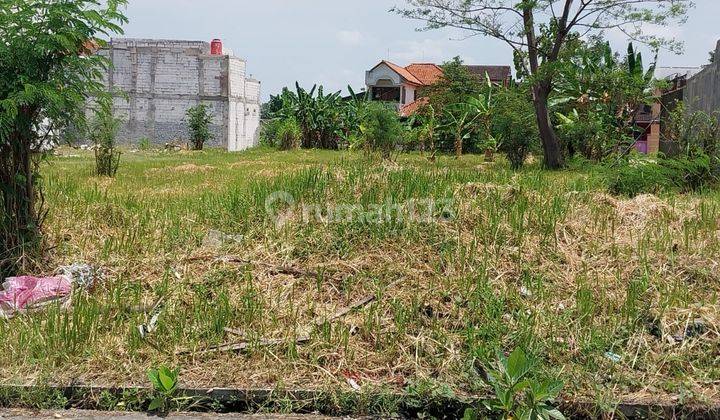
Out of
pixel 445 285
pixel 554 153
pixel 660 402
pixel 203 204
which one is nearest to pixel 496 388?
pixel 660 402

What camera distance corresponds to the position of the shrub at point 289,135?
82.3ft

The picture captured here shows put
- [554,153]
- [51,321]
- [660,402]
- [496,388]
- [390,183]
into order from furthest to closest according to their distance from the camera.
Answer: [554,153] < [390,183] < [51,321] < [660,402] < [496,388]

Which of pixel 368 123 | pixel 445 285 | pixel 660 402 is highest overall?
pixel 368 123

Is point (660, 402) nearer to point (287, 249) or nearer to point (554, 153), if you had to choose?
point (287, 249)

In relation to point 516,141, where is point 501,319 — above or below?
below

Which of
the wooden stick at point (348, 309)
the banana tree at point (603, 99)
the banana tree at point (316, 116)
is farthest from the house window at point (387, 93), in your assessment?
the wooden stick at point (348, 309)

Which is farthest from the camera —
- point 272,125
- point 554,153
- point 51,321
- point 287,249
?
point 272,125

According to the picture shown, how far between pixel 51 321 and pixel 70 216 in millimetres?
1932

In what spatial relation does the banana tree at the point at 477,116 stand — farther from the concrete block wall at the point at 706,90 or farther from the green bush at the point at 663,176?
the green bush at the point at 663,176

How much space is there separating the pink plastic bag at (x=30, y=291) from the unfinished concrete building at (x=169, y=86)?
23.5 meters

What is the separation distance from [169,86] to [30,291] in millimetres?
24690

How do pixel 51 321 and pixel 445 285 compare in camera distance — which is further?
pixel 445 285

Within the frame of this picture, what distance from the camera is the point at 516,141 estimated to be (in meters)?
15.5

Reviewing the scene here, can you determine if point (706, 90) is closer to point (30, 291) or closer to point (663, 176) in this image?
point (663, 176)
